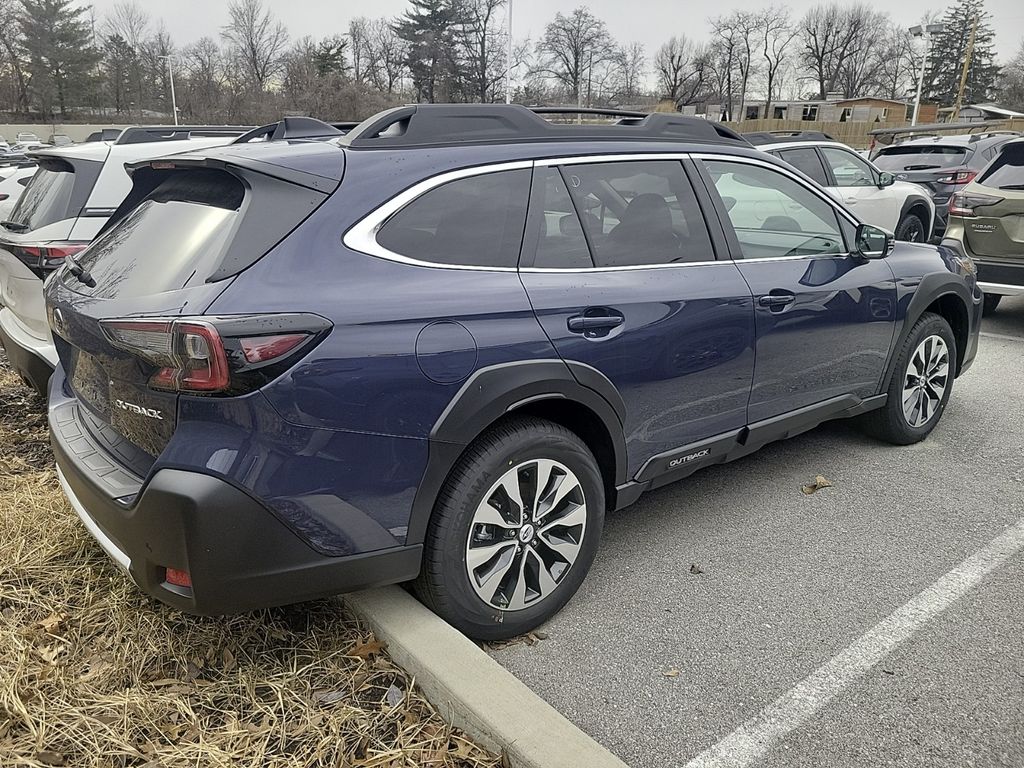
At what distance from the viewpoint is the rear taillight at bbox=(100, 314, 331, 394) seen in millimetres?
2207

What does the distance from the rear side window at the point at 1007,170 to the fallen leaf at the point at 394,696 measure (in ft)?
23.9

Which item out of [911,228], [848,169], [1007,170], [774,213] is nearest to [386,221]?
[774,213]

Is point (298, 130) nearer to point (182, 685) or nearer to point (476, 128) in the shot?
point (476, 128)

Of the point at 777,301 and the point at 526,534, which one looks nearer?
the point at 526,534

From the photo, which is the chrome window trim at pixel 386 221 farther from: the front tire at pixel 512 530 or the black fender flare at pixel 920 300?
the black fender flare at pixel 920 300

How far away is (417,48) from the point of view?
6303 cm

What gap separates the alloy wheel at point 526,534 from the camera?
9.10 feet

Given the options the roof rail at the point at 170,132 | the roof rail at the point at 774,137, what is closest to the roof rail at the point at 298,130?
the roof rail at the point at 170,132

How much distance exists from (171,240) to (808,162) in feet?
27.5

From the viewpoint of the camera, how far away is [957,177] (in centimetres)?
1216

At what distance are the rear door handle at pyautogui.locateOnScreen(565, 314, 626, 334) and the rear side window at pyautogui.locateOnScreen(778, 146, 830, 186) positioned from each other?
7003mm

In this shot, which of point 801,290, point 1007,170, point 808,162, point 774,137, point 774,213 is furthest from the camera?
point 774,137

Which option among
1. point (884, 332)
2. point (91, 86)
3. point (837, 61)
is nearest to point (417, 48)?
point (91, 86)

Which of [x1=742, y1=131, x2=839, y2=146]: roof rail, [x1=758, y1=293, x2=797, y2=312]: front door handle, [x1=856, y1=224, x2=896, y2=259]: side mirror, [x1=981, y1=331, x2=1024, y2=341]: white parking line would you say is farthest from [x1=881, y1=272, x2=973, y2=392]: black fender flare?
[x1=742, y1=131, x2=839, y2=146]: roof rail
